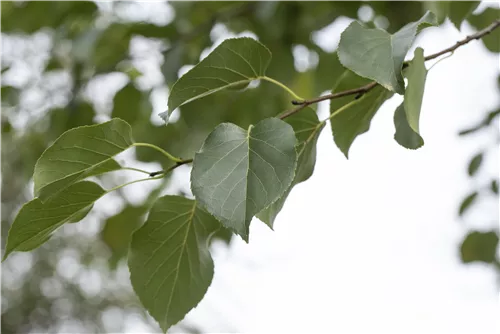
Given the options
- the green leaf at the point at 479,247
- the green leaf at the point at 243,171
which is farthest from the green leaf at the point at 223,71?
the green leaf at the point at 479,247

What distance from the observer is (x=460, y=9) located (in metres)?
0.50

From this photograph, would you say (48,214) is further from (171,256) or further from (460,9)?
(460,9)

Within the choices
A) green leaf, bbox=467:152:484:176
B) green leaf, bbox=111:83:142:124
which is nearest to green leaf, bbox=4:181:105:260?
green leaf, bbox=111:83:142:124

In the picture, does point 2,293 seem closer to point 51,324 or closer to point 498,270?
point 51,324

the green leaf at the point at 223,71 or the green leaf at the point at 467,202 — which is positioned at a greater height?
the green leaf at the point at 223,71

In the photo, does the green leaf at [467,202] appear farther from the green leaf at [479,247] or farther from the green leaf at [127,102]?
the green leaf at [127,102]

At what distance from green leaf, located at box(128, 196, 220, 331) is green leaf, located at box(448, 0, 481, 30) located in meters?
0.31

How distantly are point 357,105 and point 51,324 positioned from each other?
2460mm

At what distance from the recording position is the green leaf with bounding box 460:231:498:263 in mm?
909

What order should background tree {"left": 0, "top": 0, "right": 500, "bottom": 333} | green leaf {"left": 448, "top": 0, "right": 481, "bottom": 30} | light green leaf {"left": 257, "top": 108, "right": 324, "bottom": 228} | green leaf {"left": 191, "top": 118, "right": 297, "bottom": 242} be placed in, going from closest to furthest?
1. green leaf {"left": 191, "top": 118, "right": 297, "bottom": 242}
2. light green leaf {"left": 257, "top": 108, "right": 324, "bottom": 228}
3. green leaf {"left": 448, "top": 0, "right": 481, "bottom": 30}
4. background tree {"left": 0, "top": 0, "right": 500, "bottom": 333}

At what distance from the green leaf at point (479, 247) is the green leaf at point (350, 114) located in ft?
1.97

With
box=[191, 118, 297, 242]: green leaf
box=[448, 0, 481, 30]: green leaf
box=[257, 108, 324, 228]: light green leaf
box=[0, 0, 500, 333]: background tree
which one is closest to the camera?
box=[191, 118, 297, 242]: green leaf

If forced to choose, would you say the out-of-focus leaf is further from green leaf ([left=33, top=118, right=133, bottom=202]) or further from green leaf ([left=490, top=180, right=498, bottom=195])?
green leaf ([left=490, top=180, right=498, bottom=195])

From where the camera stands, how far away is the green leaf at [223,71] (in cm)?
33
